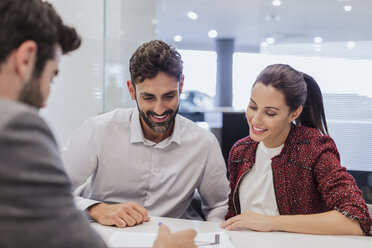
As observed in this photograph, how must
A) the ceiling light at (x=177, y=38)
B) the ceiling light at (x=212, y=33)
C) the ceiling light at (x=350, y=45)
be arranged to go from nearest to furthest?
the ceiling light at (x=350, y=45) → the ceiling light at (x=177, y=38) → the ceiling light at (x=212, y=33)

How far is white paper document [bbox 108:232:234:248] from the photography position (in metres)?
1.13

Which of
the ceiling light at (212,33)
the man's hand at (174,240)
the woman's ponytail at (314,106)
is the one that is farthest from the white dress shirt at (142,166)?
the ceiling light at (212,33)

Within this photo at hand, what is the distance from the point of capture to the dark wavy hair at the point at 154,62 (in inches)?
64.6

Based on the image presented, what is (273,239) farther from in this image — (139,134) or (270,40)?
(270,40)

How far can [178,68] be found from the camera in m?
1.69

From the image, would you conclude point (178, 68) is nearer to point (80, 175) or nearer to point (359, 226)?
point (80, 175)

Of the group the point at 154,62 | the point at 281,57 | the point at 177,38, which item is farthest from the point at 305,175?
the point at 177,38

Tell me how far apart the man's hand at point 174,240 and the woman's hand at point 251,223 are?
451 mm

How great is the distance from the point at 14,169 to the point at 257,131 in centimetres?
118

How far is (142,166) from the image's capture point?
172 centimetres

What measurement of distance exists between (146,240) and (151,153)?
62cm

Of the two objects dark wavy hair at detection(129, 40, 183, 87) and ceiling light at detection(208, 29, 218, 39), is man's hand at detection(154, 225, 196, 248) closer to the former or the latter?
dark wavy hair at detection(129, 40, 183, 87)

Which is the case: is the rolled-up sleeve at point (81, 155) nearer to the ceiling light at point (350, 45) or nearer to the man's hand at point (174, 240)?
the man's hand at point (174, 240)

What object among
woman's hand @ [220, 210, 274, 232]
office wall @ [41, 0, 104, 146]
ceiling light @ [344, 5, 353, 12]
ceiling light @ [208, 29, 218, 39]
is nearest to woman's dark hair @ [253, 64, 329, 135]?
woman's hand @ [220, 210, 274, 232]
